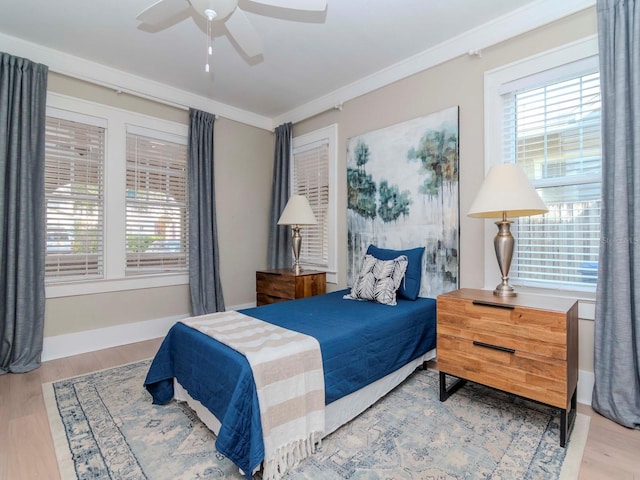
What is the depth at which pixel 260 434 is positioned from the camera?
1370 millimetres

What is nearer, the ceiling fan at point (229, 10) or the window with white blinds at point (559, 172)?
the ceiling fan at point (229, 10)

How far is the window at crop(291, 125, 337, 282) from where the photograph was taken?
A: 12.4ft

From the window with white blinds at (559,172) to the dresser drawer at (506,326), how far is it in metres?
0.72

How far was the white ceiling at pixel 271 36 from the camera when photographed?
7.73ft

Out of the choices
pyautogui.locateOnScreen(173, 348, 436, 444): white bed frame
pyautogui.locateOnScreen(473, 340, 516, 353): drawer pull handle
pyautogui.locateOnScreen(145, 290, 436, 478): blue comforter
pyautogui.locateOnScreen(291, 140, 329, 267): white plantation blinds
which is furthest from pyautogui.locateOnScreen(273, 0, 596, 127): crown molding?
pyautogui.locateOnScreen(173, 348, 436, 444): white bed frame

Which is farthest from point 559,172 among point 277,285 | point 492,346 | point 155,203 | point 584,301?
point 155,203

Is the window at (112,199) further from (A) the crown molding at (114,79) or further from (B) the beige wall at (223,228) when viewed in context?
(A) the crown molding at (114,79)

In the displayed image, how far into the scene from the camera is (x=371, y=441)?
1.73 meters

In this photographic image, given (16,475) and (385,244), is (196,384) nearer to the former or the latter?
(16,475)

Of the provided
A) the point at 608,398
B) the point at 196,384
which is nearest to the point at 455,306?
the point at 608,398

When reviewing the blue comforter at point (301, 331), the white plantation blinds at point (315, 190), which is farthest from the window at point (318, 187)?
the blue comforter at point (301, 331)

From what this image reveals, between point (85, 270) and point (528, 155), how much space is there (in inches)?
158

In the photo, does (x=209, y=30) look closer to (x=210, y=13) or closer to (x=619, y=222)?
(x=210, y=13)

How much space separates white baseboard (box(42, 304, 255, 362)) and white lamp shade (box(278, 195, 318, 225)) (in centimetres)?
170
